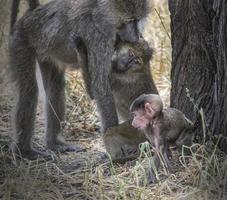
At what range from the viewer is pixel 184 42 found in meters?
5.08

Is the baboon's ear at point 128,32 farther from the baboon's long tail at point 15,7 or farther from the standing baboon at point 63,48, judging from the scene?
the baboon's long tail at point 15,7

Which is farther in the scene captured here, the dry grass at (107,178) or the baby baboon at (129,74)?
the baby baboon at (129,74)

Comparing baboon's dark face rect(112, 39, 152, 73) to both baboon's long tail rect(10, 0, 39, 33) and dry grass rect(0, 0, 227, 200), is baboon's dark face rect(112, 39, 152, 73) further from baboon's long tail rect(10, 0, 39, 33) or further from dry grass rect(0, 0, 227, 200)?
baboon's long tail rect(10, 0, 39, 33)

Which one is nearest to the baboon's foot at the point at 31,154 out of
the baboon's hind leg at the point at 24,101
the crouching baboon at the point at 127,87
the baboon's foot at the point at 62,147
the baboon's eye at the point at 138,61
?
the baboon's hind leg at the point at 24,101

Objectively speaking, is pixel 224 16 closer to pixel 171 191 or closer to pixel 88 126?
pixel 171 191

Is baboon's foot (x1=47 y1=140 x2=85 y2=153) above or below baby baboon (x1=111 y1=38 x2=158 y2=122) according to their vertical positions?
below

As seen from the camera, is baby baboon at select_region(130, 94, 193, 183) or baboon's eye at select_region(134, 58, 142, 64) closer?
baby baboon at select_region(130, 94, 193, 183)

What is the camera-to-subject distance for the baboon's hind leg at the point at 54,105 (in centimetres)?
596

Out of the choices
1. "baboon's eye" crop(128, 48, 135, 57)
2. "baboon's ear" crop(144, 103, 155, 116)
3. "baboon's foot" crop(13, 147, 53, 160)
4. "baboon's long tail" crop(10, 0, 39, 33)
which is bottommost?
"baboon's foot" crop(13, 147, 53, 160)

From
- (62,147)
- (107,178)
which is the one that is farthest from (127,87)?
(107,178)

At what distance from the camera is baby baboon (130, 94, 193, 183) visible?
15.8ft

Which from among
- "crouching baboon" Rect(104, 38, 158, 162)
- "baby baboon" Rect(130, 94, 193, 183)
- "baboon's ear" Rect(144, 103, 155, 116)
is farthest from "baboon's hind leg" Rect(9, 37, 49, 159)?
"baboon's ear" Rect(144, 103, 155, 116)

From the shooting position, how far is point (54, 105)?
602cm

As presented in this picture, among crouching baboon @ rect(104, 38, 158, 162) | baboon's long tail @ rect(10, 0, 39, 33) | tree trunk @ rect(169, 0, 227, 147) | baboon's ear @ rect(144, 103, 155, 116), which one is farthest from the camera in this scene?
baboon's long tail @ rect(10, 0, 39, 33)
